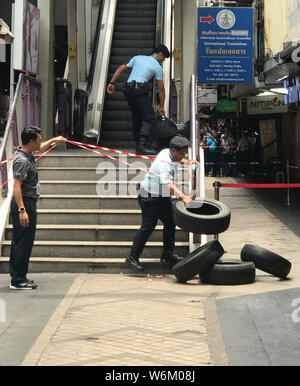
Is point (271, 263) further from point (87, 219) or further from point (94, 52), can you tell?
point (94, 52)

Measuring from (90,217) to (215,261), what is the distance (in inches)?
91.7

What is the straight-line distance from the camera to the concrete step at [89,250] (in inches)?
403

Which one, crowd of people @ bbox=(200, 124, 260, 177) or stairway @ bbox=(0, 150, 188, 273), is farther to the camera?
crowd of people @ bbox=(200, 124, 260, 177)

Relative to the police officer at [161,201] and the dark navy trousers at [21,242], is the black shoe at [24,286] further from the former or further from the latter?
the police officer at [161,201]

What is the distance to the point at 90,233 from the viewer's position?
34.5 ft

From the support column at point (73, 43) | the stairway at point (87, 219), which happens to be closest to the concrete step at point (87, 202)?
the stairway at point (87, 219)

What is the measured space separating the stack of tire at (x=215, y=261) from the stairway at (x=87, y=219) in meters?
0.78

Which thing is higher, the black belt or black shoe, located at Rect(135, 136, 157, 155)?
the black belt

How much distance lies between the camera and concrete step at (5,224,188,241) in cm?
1048

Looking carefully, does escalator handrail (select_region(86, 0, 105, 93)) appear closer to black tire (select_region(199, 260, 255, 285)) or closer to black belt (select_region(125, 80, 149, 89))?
black belt (select_region(125, 80, 149, 89))

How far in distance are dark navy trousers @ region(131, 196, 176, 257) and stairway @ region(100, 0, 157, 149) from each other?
567 centimetres

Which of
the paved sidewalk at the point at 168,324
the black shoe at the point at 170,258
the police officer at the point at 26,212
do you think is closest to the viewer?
the paved sidewalk at the point at 168,324

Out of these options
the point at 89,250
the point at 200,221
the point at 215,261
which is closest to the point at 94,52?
the point at 89,250

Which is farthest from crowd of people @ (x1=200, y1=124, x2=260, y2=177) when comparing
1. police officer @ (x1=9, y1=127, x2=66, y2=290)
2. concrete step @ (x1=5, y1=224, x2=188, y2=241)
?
police officer @ (x1=9, y1=127, x2=66, y2=290)
